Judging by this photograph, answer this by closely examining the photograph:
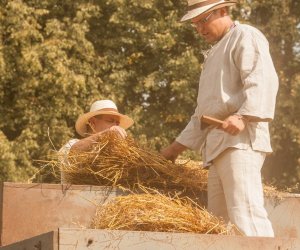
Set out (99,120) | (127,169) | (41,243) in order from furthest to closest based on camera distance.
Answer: (99,120) < (127,169) < (41,243)

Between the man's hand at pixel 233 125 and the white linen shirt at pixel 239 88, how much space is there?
0.05m

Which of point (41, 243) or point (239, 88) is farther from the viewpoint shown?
point (239, 88)

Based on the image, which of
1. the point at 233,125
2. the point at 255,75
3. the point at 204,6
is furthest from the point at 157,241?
the point at 204,6

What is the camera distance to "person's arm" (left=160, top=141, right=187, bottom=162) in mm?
5027

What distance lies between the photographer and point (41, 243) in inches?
133

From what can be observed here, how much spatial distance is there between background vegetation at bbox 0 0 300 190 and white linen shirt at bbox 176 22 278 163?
10.4 meters

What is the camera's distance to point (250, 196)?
167 inches

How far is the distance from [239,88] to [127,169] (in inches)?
30.0

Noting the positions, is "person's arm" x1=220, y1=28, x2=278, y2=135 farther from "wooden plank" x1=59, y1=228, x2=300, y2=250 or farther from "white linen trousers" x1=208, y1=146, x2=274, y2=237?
"wooden plank" x1=59, y1=228, x2=300, y2=250

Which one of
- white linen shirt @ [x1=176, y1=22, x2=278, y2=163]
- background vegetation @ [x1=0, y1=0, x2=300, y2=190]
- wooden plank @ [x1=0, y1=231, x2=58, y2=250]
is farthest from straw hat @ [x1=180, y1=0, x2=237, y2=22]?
background vegetation @ [x1=0, y1=0, x2=300, y2=190]

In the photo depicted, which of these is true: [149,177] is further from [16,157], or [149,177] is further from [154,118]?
[154,118]

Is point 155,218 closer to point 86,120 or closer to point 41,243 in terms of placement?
point 41,243

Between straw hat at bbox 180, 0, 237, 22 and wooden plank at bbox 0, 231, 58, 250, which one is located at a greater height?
straw hat at bbox 180, 0, 237, 22

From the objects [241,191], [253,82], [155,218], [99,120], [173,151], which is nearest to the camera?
[155,218]
